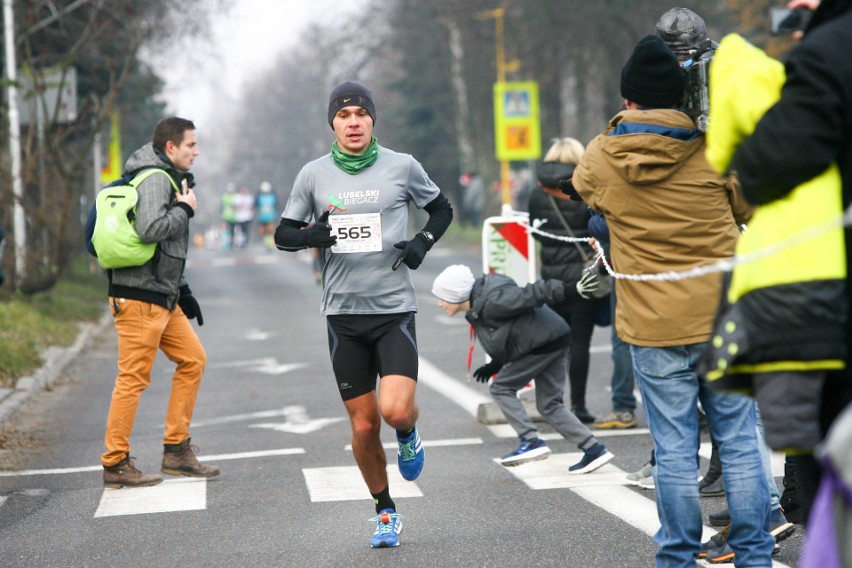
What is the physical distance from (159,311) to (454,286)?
1645 mm

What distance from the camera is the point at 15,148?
747 inches

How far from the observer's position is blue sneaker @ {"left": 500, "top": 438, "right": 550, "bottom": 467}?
7977mm

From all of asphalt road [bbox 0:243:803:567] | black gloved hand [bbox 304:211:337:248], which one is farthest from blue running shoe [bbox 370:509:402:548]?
black gloved hand [bbox 304:211:337:248]

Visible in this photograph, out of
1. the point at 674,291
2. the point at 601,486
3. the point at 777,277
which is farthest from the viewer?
the point at 601,486

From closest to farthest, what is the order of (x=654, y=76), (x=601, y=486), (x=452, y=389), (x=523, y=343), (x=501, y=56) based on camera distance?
(x=654, y=76) → (x=601, y=486) → (x=523, y=343) → (x=452, y=389) → (x=501, y=56)

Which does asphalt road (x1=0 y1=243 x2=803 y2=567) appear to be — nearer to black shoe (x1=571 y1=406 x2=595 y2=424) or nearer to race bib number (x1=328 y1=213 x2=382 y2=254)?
black shoe (x1=571 y1=406 x2=595 y2=424)

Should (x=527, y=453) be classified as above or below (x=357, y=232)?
below

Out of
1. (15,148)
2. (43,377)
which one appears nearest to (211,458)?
(43,377)

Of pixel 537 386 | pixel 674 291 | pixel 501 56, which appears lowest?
pixel 537 386

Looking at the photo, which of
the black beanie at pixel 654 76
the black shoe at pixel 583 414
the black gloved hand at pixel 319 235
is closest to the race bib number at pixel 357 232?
the black gloved hand at pixel 319 235

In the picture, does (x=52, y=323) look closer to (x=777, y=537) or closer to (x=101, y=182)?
(x=777, y=537)

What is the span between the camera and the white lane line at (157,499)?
23.3 feet

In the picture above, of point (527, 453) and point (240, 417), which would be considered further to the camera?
point (240, 417)

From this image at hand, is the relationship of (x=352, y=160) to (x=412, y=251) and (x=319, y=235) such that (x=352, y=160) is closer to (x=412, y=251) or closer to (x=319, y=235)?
(x=319, y=235)
